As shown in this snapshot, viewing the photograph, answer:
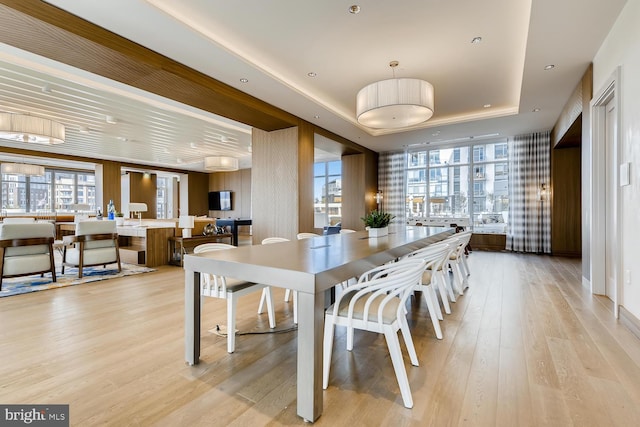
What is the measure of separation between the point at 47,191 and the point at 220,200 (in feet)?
19.6

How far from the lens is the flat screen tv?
43.6 ft

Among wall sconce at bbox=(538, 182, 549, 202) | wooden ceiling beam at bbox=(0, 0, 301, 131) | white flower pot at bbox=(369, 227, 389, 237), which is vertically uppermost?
wooden ceiling beam at bbox=(0, 0, 301, 131)

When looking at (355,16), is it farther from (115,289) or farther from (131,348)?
(115,289)

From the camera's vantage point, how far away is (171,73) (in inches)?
137

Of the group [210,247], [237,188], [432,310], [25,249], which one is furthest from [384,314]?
[237,188]

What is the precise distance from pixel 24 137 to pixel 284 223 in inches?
181

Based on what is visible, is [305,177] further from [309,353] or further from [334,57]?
[309,353]

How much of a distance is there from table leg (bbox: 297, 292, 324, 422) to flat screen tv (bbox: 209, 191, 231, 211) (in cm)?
1241

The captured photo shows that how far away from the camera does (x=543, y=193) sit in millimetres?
7137

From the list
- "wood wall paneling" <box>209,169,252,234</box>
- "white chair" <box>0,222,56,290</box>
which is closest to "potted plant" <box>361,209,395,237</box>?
"white chair" <box>0,222,56,290</box>

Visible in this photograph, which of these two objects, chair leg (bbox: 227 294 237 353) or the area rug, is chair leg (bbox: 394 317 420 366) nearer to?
chair leg (bbox: 227 294 237 353)

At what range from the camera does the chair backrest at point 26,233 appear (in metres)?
4.14

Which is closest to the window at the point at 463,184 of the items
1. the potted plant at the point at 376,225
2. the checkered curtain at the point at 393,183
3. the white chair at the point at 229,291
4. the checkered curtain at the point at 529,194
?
the checkered curtain at the point at 393,183

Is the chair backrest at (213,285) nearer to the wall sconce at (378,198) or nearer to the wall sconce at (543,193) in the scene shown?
the wall sconce at (378,198)
